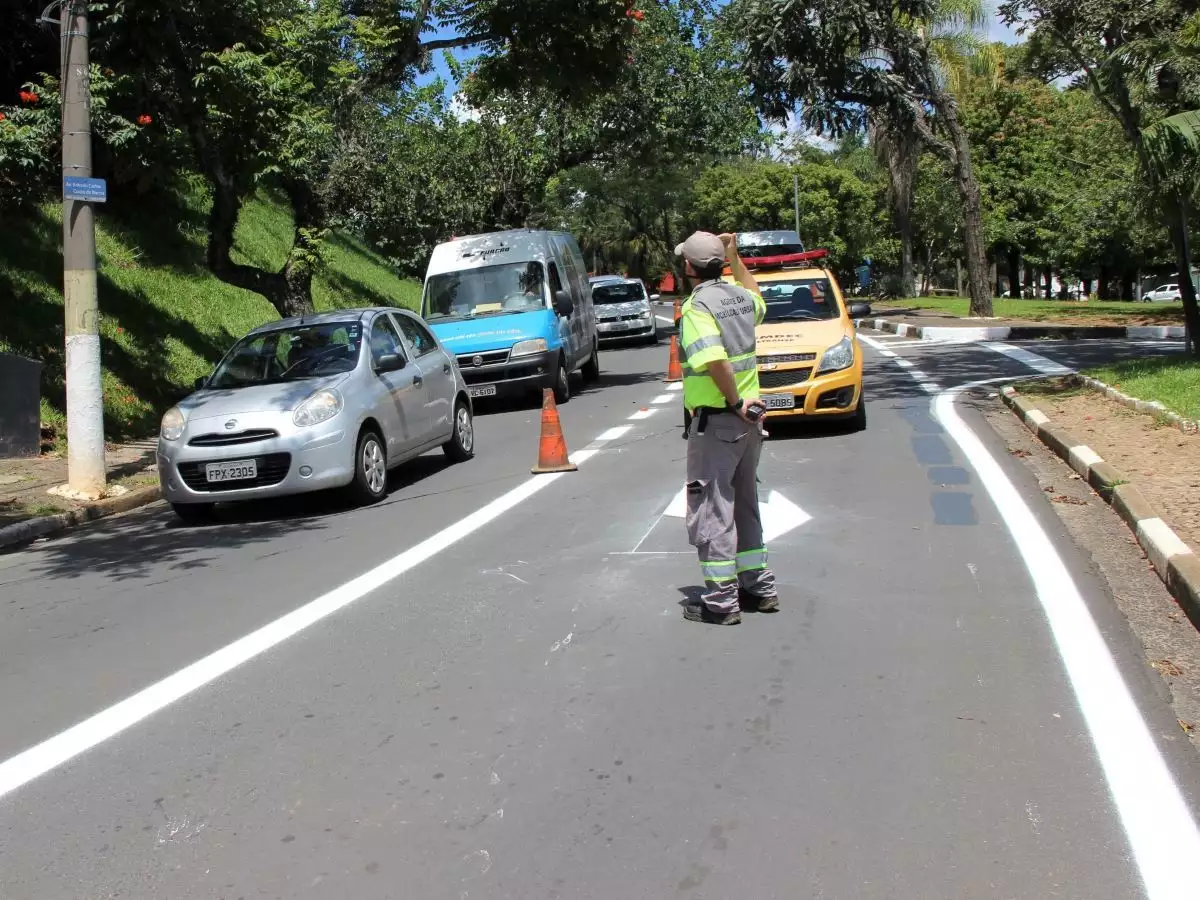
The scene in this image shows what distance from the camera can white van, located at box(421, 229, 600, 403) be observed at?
17234 millimetres

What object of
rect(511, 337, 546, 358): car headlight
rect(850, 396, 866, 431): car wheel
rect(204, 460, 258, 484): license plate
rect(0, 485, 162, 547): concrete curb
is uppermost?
rect(511, 337, 546, 358): car headlight

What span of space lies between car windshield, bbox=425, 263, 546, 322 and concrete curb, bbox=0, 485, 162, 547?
7.04 m

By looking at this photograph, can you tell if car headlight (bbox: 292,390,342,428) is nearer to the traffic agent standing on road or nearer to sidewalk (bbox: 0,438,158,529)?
sidewalk (bbox: 0,438,158,529)

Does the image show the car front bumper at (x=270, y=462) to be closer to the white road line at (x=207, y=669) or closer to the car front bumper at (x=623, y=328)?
the white road line at (x=207, y=669)

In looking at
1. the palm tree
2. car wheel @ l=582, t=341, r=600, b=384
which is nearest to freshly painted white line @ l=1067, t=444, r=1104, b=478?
car wheel @ l=582, t=341, r=600, b=384

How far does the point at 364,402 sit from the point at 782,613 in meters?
5.30

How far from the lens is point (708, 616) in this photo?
6.07 metres

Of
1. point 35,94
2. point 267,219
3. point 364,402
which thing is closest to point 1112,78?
point 364,402

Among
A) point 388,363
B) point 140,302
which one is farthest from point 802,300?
point 140,302

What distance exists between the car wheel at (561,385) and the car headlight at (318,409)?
24.8ft

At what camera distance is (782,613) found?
6.20 meters

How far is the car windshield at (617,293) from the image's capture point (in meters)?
30.6

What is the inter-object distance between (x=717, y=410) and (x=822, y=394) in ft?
21.7

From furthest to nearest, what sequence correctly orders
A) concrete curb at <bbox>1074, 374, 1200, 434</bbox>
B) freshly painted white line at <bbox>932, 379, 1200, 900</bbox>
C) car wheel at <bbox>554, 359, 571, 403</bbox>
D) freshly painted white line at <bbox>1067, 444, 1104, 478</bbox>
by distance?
1. car wheel at <bbox>554, 359, 571, 403</bbox>
2. concrete curb at <bbox>1074, 374, 1200, 434</bbox>
3. freshly painted white line at <bbox>1067, 444, 1104, 478</bbox>
4. freshly painted white line at <bbox>932, 379, 1200, 900</bbox>
